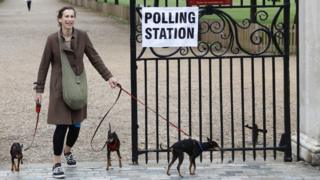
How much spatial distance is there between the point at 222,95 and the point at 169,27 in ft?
13.0

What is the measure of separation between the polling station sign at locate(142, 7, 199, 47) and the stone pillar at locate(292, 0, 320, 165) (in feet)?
3.98

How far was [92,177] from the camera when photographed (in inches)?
315

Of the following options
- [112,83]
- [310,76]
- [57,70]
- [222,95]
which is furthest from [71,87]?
[222,95]

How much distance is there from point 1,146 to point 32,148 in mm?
440

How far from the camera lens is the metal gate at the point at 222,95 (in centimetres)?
863

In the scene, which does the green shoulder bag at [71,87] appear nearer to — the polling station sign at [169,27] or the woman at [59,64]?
the woman at [59,64]

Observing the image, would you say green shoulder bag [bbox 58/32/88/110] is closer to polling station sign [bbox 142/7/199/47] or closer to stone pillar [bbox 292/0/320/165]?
polling station sign [bbox 142/7/199/47]

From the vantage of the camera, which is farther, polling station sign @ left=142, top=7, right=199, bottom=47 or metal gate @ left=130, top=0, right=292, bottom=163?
metal gate @ left=130, top=0, right=292, bottom=163

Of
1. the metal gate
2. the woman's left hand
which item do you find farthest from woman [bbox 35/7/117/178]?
the metal gate

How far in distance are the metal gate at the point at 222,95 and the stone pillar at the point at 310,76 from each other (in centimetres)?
18

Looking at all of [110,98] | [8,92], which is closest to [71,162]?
[110,98]

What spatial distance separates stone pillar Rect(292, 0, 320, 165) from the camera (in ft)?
27.6

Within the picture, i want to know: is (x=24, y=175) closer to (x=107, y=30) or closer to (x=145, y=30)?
(x=145, y=30)

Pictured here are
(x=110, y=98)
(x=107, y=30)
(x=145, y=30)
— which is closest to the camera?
(x=145, y=30)
